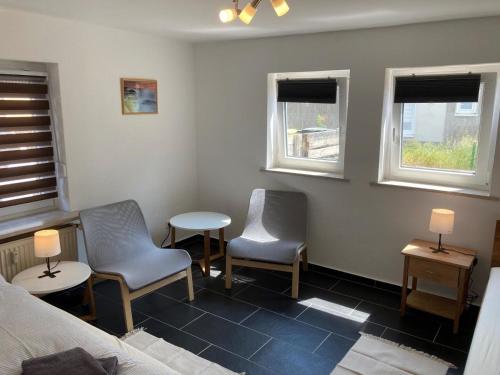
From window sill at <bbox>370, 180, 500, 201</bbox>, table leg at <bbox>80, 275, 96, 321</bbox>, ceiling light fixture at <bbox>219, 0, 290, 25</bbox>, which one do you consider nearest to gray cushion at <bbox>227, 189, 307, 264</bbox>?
window sill at <bbox>370, 180, 500, 201</bbox>

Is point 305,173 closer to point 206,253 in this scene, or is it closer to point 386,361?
point 206,253

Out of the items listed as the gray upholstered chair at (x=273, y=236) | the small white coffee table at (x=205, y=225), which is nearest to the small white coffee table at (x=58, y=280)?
the small white coffee table at (x=205, y=225)

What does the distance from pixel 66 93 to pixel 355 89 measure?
2.38m

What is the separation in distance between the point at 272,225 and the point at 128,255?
1352 mm

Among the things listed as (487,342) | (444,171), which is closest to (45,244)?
(487,342)

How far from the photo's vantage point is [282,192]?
4121mm

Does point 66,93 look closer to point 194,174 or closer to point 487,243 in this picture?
point 194,174

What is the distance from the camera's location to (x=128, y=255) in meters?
3.54

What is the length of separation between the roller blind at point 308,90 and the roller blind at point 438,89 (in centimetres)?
58

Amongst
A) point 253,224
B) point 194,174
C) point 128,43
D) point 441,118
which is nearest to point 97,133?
point 128,43

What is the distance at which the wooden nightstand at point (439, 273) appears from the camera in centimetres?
304

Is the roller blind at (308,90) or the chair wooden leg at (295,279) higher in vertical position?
the roller blind at (308,90)

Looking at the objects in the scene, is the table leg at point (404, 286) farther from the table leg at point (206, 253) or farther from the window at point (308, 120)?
the table leg at point (206, 253)

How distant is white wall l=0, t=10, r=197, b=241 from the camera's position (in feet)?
10.7
